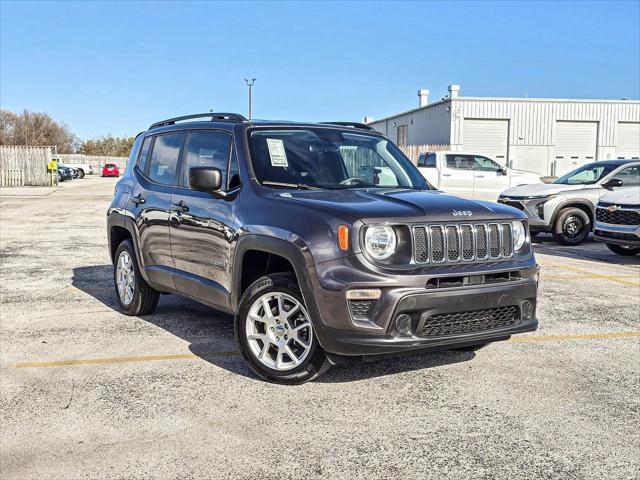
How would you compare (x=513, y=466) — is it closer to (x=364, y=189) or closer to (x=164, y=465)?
(x=164, y=465)

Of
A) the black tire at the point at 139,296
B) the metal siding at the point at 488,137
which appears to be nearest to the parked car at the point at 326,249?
the black tire at the point at 139,296

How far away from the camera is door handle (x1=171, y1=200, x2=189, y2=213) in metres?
5.77

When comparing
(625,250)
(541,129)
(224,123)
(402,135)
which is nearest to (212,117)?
(224,123)

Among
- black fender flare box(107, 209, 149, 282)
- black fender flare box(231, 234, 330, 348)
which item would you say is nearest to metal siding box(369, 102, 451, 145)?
black fender flare box(107, 209, 149, 282)

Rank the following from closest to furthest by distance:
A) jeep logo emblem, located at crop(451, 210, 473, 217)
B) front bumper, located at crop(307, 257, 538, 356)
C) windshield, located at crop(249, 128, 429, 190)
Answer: front bumper, located at crop(307, 257, 538, 356)
jeep logo emblem, located at crop(451, 210, 473, 217)
windshield, located at crop(249, 128, 429, 190)

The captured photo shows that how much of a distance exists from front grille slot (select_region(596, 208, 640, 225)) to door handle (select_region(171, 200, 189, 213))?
807 centimetres

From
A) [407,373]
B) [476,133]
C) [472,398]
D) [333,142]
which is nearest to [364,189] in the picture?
[333,142]

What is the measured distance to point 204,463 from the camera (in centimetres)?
357

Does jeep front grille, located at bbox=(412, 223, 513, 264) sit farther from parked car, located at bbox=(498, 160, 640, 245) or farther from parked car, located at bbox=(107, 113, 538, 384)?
parked car, located at bbox=(498, 160, 640, 245)

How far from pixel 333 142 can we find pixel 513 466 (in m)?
3.10

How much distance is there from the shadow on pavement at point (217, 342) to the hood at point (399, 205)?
981 millimetres

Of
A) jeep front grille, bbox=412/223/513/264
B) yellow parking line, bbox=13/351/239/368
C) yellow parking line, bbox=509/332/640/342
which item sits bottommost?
yellow parking line, bbox=13/351/239/368

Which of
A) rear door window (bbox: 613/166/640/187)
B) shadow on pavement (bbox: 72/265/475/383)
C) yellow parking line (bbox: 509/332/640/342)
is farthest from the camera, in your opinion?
rear door window (bbox: 613/166/640/187)

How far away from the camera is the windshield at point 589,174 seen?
14.1 m
